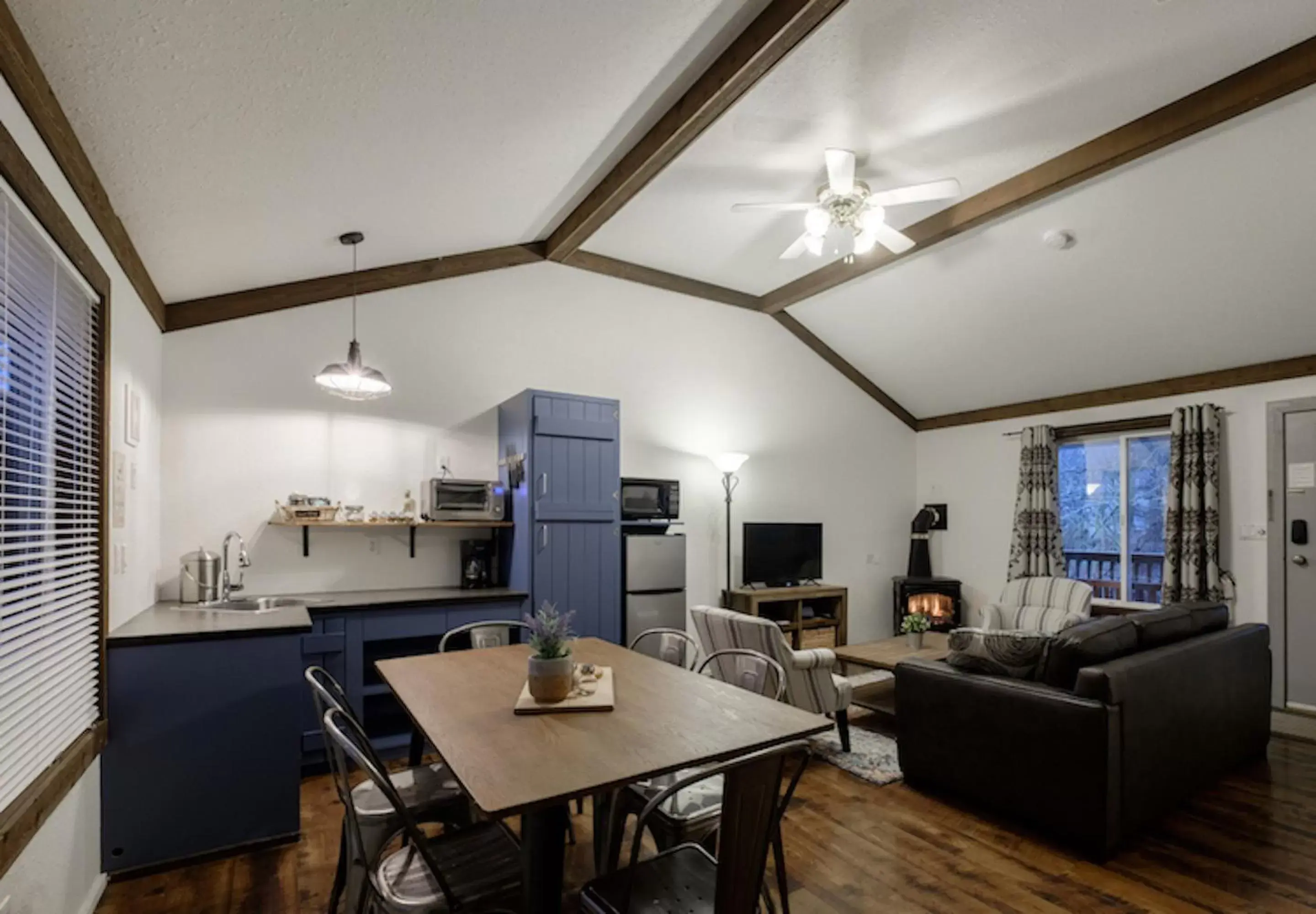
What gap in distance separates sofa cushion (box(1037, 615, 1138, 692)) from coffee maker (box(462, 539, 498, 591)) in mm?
3202

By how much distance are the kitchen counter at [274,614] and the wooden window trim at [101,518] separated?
18cm

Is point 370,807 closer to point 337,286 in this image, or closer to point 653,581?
point 653,581

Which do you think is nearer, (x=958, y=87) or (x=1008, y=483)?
(x=958, y=87)

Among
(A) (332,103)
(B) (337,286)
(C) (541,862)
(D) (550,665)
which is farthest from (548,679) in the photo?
(B) (337,286)

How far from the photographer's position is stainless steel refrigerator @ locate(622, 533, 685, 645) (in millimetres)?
4766

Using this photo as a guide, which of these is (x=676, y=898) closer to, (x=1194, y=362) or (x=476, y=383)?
(x=476, y=383)

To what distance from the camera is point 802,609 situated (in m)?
6.04

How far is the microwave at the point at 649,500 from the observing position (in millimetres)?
4945

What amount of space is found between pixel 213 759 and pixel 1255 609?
636cm

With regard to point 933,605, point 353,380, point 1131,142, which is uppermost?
point 1131,142

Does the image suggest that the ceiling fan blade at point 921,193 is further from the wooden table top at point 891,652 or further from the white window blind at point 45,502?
the white window blind at point 45,502

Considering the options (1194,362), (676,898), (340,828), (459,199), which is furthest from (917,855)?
(1194,362)

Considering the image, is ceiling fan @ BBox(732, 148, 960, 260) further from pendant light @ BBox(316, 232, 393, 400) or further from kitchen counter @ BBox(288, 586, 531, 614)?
kitchen counter @ BBox(288, 586, 531, 614)

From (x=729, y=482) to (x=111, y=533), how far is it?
4.18 metres
